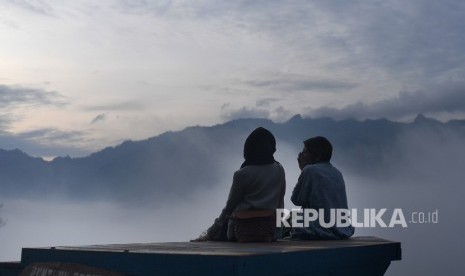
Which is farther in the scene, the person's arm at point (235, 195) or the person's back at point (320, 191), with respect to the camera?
the person's back at point (320, 191)

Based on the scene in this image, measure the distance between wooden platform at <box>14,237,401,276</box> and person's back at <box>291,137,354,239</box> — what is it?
3.49ft

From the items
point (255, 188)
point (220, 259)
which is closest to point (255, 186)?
point (255, 188)

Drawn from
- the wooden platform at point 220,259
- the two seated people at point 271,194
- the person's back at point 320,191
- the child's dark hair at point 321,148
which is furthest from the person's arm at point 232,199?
the wooden platform at point 220,259

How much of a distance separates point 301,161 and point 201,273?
4052mm

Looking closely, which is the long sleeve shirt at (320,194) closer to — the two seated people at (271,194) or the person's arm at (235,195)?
the two seated people at (271,194)

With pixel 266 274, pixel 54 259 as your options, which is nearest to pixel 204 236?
pixel 54 259

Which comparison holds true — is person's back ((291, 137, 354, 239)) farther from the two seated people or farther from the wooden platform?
the wooden platform

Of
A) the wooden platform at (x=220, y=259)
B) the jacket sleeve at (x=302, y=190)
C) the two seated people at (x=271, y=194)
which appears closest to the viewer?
the wooden platform at (x=220, y=259)

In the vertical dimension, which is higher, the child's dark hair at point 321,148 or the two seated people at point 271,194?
the child's dark hair at point 321,148

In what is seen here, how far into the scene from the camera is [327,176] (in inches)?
325

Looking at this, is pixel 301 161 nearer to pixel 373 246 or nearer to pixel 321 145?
pixel 321 145

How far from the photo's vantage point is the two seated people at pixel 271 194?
294 inches

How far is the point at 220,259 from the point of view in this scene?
471cm

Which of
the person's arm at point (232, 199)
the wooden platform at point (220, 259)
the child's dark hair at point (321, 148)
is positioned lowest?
the wooden platform at point (220, 259)
